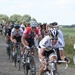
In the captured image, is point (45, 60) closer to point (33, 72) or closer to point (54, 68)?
point (54, 68)

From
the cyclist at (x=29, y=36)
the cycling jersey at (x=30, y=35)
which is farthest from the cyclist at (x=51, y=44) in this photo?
the cycling jersey at (x=30, y=35)

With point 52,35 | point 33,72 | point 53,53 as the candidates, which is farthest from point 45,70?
point 33,72

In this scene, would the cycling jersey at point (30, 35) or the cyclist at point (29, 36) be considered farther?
the cycling jersey at point (30, 35)

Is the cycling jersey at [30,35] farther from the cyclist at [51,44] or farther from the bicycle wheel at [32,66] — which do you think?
the cyclist at [51,44]

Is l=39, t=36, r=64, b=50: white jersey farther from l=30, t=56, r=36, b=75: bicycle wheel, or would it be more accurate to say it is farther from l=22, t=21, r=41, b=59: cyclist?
l=22, t=21, r=41, b=59: cyclist

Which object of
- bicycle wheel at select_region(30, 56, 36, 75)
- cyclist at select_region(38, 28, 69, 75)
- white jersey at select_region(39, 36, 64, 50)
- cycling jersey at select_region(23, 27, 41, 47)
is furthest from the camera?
Answer: cycling jersey at select_region(23, 27, 41, 47)

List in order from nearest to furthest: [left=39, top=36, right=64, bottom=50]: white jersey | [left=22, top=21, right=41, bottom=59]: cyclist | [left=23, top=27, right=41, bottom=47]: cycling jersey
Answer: [left=39, top=36, right=64, bottom=50]: white jersey → [left=22, top=21, right=41, bottom=59]: cyclist → [left=23, top=27, right=41, bottom=47]: cycling jersey

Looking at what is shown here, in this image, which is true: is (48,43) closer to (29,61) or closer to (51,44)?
(51,44)

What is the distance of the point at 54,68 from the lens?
7.20 m

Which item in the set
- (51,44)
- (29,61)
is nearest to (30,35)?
(29,61)

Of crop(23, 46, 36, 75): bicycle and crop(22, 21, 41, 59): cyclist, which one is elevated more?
crop(22, 21, 41, 59): cyclist

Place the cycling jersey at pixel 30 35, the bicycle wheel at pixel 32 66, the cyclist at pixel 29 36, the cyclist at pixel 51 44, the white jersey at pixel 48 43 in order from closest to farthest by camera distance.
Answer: the cyclist at pixel 51 44 → the white jersey at pixel 48 43 → the bicycle wheel at pixel 32 66 → the cyclist at pixel 29 36 → the cycling jersey at pixel 30 35

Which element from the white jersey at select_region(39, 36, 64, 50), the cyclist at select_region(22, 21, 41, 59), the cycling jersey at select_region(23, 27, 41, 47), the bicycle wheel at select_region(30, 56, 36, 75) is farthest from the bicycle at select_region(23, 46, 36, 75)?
the white jersey at select_region(39, 36, 64, 50)

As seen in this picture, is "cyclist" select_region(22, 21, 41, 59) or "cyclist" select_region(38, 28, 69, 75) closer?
"cyclist" select_region(38, 28, 69, 75)
